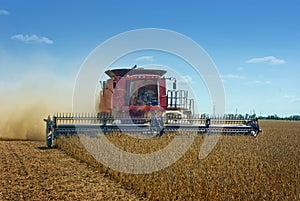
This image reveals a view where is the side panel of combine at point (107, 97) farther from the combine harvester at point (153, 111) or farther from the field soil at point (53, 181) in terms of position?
the field soil at point (53, 181)

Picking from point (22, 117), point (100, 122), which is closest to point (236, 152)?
point (100, 122)

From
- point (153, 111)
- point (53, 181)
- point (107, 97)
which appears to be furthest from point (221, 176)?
point (107, 97)

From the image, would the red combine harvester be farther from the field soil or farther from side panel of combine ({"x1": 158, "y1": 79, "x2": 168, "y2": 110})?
the field soil

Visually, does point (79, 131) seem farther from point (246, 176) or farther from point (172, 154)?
point (246, 176)

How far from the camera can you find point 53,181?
8.17 meters

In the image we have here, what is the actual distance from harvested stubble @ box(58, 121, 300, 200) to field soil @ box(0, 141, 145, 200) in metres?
0.36

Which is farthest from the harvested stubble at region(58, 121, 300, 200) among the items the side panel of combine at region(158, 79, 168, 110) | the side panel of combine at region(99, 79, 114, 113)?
the side panel of combine at region(99, 79, 114, 113)

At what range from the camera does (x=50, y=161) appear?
35.4 feet

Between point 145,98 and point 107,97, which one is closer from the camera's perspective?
point 145,98

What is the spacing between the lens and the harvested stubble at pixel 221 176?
6.36 metres

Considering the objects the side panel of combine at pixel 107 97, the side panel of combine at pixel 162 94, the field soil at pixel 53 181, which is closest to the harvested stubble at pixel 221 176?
the field soil at pixel 53 181

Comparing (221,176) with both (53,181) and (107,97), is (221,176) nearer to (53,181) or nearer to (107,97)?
(53,181)

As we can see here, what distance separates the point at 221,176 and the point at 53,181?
134 inches

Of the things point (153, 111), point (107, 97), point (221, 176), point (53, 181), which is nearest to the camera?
point (221, 176)
